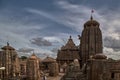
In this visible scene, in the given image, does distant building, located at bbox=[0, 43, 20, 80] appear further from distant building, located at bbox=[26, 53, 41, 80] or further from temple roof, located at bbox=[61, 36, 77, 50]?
temple roof, located at bbox=[61, 36, 77, 50]

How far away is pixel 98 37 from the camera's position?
66625mm

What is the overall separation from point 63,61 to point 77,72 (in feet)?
84.2

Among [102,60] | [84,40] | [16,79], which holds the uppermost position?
[84,40]

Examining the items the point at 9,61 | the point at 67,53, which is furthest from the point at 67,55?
the point at 9,61

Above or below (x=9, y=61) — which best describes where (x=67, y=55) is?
above

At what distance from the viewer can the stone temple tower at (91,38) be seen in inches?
2606

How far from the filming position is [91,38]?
217ft

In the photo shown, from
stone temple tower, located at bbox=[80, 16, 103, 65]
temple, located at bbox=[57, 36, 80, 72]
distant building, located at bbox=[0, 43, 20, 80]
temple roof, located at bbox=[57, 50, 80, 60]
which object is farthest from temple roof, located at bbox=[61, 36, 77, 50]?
distant building, located at bbox=[0, 43, 20, 80]

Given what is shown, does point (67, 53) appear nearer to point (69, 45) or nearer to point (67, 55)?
point (67, 55)

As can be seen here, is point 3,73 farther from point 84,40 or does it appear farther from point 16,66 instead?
point 84,40

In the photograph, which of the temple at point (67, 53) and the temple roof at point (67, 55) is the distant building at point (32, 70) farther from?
the temple roof at point (67, 55)

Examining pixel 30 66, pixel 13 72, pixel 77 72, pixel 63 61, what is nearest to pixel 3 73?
pixel 13 72

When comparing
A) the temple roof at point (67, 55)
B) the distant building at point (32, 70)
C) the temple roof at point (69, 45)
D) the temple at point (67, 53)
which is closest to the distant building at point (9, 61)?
the distant building at point (32, 70)

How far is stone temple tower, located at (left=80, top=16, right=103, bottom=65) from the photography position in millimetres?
66188
